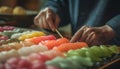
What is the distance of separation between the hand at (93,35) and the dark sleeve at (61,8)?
57 centimetres

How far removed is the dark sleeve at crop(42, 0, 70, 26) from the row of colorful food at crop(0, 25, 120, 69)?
0.48 metres

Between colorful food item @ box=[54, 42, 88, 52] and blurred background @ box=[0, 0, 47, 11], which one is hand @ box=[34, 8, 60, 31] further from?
blurred background @ box=[0, 0, 47, 11]

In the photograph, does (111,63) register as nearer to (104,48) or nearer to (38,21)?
(104,48)

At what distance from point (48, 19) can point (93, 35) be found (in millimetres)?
432

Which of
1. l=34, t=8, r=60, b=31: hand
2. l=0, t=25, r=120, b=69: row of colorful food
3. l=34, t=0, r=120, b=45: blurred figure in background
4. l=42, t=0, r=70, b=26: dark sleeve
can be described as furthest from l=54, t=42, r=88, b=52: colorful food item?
l=42, t=0, r=70, b=26: dark sleeve

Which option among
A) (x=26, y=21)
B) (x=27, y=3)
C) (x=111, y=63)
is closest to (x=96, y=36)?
(x=111, y=63)

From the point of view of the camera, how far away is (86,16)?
2121 millimetres

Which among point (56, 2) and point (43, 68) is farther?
point (56, 2)

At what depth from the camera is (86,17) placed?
6.97 feet

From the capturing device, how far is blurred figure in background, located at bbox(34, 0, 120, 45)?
1760mm

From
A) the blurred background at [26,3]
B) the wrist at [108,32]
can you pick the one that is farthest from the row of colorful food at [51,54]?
the blurred background at [26,3]

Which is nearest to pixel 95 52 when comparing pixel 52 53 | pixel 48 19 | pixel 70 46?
pixel 70 46

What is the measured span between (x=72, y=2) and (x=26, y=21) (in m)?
0.58

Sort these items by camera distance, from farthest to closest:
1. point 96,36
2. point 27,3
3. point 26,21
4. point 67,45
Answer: point 27,3, point 26,21, point 96,36, point 67,45
